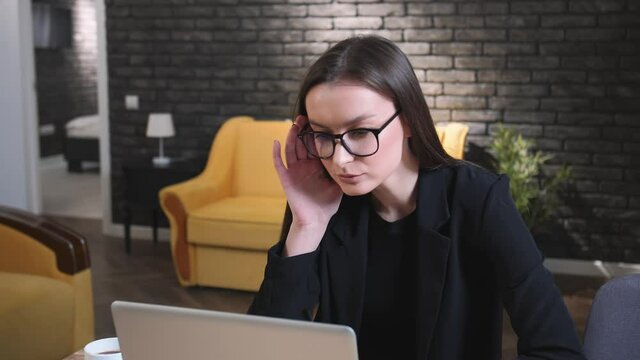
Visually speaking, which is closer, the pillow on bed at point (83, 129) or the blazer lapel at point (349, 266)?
the blazer lapel at point (349, 266)

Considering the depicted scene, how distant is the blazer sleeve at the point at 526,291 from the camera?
126 centimetres

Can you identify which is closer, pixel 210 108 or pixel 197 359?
pixel 197 359

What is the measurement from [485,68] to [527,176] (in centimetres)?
78

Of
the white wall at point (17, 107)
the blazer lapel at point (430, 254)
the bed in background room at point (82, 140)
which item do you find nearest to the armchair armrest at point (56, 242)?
the blazer lapel at point (430, 254)

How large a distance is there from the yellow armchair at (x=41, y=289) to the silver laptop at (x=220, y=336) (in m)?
2.14

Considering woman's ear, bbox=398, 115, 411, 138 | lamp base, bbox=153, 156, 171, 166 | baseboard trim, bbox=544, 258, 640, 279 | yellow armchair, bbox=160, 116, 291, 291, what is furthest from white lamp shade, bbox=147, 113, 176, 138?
woman's ear, bbox=398, 115, 411, 138

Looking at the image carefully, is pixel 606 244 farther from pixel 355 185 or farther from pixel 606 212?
pixel 355 185

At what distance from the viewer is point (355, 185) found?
133 centimetres

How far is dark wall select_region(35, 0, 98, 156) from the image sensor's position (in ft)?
31.1

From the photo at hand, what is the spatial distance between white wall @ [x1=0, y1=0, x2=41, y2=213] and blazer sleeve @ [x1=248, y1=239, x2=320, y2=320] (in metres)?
5.43

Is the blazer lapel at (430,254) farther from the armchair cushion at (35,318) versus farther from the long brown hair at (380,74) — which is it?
the armchair cushion at (35,318)

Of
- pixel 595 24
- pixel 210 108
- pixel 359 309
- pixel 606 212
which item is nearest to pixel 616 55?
pixel 595 24

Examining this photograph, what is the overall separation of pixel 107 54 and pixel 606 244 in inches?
147

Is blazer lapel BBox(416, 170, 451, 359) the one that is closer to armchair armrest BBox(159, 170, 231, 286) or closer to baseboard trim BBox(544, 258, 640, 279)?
armchair armrest BBox(159, 170, 231, 286)
